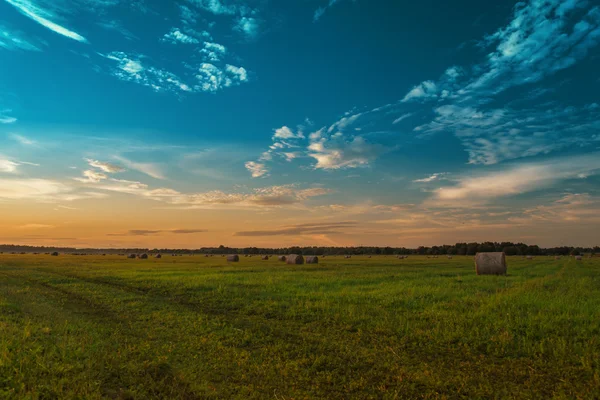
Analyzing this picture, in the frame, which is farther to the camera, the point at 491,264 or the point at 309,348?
the point at 491,264

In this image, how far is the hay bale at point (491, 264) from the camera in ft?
103

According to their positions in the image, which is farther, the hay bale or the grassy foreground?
the hay bale

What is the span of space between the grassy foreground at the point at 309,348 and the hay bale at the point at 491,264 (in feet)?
53.5

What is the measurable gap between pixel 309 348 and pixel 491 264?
91.9 ft

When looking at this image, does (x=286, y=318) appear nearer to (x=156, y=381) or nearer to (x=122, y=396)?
(x=156, y=381)

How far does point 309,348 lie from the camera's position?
30.5 ft

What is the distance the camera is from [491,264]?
104 feet

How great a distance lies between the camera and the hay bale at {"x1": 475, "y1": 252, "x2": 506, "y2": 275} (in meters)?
31.3

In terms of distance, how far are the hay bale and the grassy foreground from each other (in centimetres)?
1631

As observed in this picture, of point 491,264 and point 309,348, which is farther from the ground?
point 491,264

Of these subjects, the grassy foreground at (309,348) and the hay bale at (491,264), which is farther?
the hay bale at (491,264)

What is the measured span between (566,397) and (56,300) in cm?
2063

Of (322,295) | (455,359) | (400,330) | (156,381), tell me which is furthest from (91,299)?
(455,359)

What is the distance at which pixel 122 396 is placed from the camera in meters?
6.56
